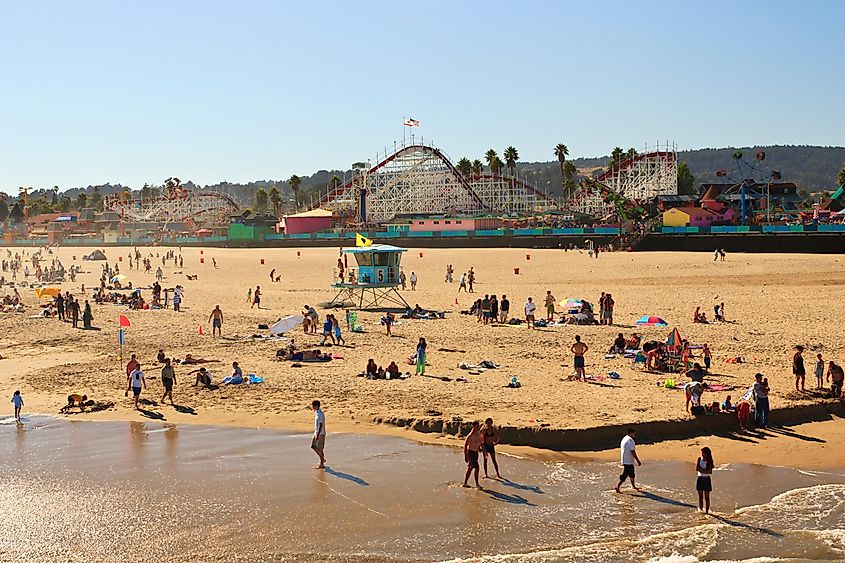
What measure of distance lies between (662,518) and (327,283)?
3047 cm

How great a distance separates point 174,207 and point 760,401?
403 feet

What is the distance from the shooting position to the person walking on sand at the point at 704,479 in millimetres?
9578

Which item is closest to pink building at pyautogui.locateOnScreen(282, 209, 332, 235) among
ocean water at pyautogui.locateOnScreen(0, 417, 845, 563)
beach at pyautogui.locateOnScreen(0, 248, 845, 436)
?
beach at pyautogui.locateOnScreen(0, 248, 845, 436)

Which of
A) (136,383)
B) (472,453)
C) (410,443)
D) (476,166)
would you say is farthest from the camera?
(476,166)

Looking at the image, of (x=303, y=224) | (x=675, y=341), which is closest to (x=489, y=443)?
(x=675, y=341)

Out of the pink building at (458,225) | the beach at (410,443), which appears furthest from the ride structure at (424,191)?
the beach at (410,443)

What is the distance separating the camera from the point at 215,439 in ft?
42.7

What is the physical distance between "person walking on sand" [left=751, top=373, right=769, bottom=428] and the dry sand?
0.76 m

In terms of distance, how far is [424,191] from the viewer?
8950cm

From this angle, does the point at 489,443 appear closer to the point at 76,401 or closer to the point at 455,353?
the point at 76,401

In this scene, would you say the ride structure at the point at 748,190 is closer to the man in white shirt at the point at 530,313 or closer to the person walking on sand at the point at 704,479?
the man in white shirt at the point at 530,313

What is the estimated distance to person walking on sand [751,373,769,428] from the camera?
40.8 feet

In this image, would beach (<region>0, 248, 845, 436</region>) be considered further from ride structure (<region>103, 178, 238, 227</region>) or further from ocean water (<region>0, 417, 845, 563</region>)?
ride structure (<region>103, 178, 238, 227</region>)

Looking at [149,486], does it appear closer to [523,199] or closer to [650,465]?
[650,465]
